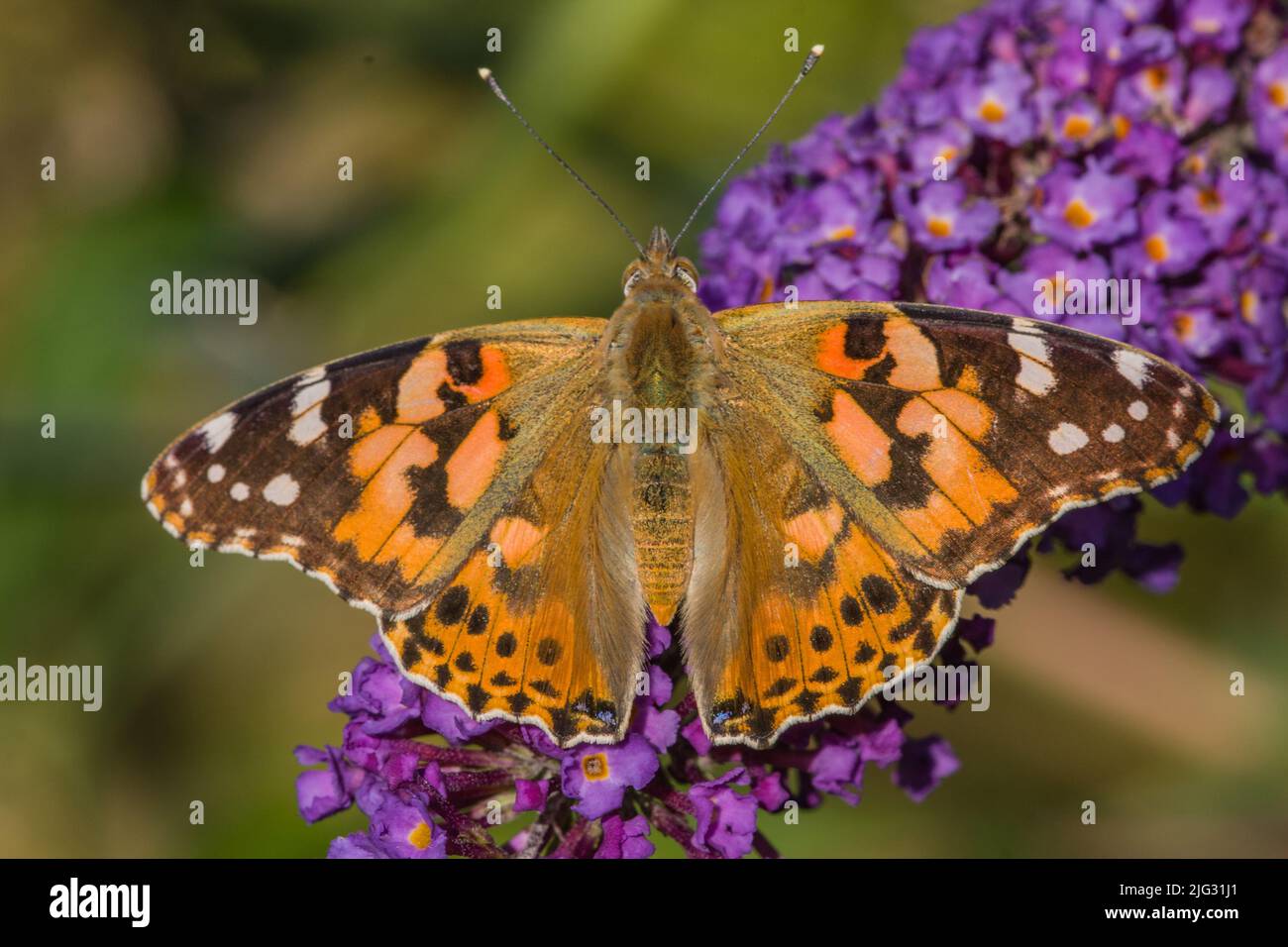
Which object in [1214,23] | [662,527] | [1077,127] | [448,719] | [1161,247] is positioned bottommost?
[448,719]

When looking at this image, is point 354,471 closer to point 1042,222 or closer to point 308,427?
point 308,427

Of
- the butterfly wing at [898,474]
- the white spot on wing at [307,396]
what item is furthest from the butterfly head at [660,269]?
the white spot on wing at [307,396]

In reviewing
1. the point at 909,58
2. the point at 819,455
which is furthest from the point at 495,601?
the point at 909,58

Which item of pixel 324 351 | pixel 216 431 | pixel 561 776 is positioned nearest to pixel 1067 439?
pixel 561 776

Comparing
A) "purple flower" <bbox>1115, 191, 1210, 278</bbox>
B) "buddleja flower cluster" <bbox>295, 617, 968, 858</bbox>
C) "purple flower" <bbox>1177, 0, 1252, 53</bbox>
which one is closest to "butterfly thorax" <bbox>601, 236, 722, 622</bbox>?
"buddleja flower cluster" <bbox>295, 617, 968, 858</bbox>

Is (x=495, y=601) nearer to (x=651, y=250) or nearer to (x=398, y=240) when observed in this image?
(x=651, y=250)
